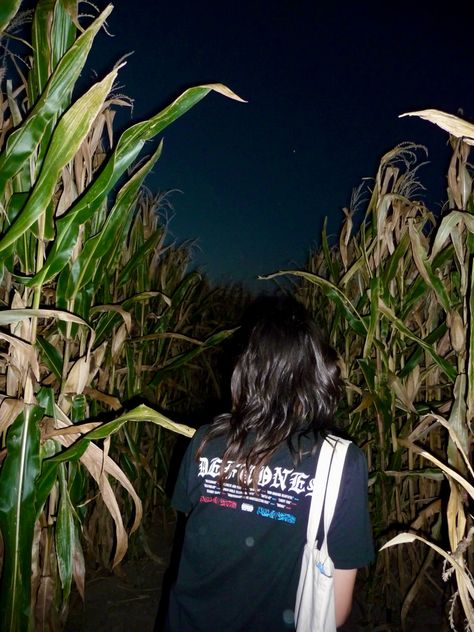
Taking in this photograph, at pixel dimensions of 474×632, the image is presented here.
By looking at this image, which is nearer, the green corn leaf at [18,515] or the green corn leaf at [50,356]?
the green corn leaf at [18,515]

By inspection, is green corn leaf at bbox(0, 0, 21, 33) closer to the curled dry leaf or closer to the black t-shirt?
the curled dry leaf

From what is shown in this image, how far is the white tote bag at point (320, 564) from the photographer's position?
0.98 metres

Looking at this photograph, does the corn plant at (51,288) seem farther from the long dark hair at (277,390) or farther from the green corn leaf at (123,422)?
the long dark hair at (277,390)

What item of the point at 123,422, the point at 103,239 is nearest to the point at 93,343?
the point at 103,239

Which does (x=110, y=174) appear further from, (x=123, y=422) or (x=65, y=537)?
(x=65, y=537)

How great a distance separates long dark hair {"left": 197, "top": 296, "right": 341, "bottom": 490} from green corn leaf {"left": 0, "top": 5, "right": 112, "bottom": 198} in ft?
2.27

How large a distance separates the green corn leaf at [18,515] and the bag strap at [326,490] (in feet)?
2.13

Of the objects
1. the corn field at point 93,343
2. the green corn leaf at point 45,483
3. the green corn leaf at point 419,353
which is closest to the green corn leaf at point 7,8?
the corn field at point 93,343

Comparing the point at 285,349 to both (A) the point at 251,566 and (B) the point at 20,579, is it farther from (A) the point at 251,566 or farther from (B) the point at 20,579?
(B) the point at 20,579

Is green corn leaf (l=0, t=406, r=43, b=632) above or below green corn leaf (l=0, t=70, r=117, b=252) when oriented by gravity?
below

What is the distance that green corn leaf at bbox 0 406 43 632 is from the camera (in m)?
1.03

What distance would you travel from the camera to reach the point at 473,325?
3.00 feet

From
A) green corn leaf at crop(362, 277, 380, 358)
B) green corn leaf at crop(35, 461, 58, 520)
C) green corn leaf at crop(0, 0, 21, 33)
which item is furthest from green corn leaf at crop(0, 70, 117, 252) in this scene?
green corn leaf at crop(362, 277, 380, 358)

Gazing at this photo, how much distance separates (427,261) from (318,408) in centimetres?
66
